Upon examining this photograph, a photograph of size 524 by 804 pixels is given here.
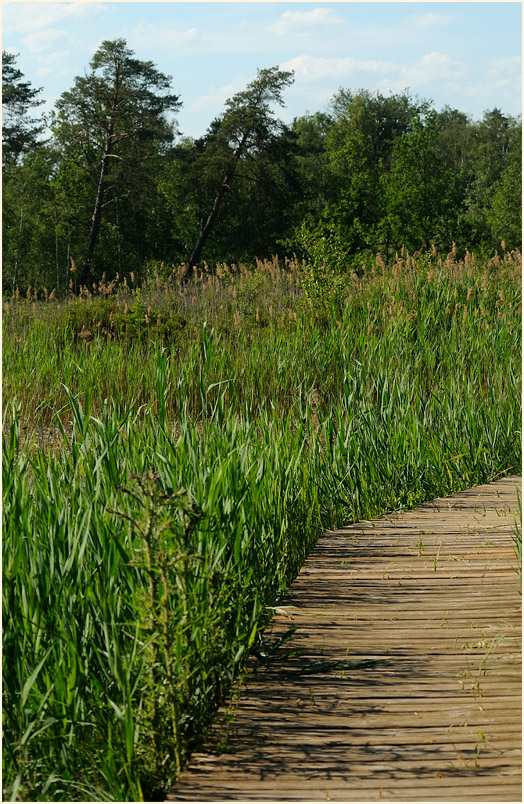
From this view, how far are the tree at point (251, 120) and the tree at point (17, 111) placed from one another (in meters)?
6.94

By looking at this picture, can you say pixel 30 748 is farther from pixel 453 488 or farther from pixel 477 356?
pixel 477 356

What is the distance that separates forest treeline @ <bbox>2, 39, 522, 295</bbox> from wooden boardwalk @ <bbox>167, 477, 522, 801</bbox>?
15060 mm

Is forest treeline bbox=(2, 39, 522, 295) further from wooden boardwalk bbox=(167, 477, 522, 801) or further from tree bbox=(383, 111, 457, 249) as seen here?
wooden boardwalk bbox=(167, 477, 522, 801)

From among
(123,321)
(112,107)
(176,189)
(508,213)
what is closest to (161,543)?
(123,321)

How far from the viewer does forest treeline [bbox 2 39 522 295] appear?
2067 centimetres

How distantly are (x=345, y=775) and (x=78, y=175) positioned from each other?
2445 cm

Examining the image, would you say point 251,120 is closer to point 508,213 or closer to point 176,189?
point 176,189

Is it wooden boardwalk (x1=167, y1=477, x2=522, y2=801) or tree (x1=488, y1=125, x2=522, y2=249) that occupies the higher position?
tree (x1=488, y1=125, x2=522, y2=249)

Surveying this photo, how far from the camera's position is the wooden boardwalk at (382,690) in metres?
1.61

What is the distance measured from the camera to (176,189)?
25172 millimetres

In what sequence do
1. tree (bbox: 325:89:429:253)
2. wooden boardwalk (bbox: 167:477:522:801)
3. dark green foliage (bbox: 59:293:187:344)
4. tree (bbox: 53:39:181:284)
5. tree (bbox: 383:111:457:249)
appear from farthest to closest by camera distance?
tree (bbox: 325:89:429:253) → tree (bbox: 383:111:457:249) → tree (bbox: 53:39:181:284) → dark green foliage (bbox: 59:293:187:344) → wooden boardwalk (bbox: 167:477:522:801)

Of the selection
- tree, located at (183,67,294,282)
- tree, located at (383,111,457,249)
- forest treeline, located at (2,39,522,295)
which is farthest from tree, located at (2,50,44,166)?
tree, located at (383,111,457,249)

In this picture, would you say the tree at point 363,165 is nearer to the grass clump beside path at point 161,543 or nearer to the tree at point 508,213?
the tree at point 508,213

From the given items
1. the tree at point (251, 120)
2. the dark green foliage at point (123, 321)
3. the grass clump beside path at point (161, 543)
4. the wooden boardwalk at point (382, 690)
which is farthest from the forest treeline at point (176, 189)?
the wooden boardwalk at point (382, 690)
